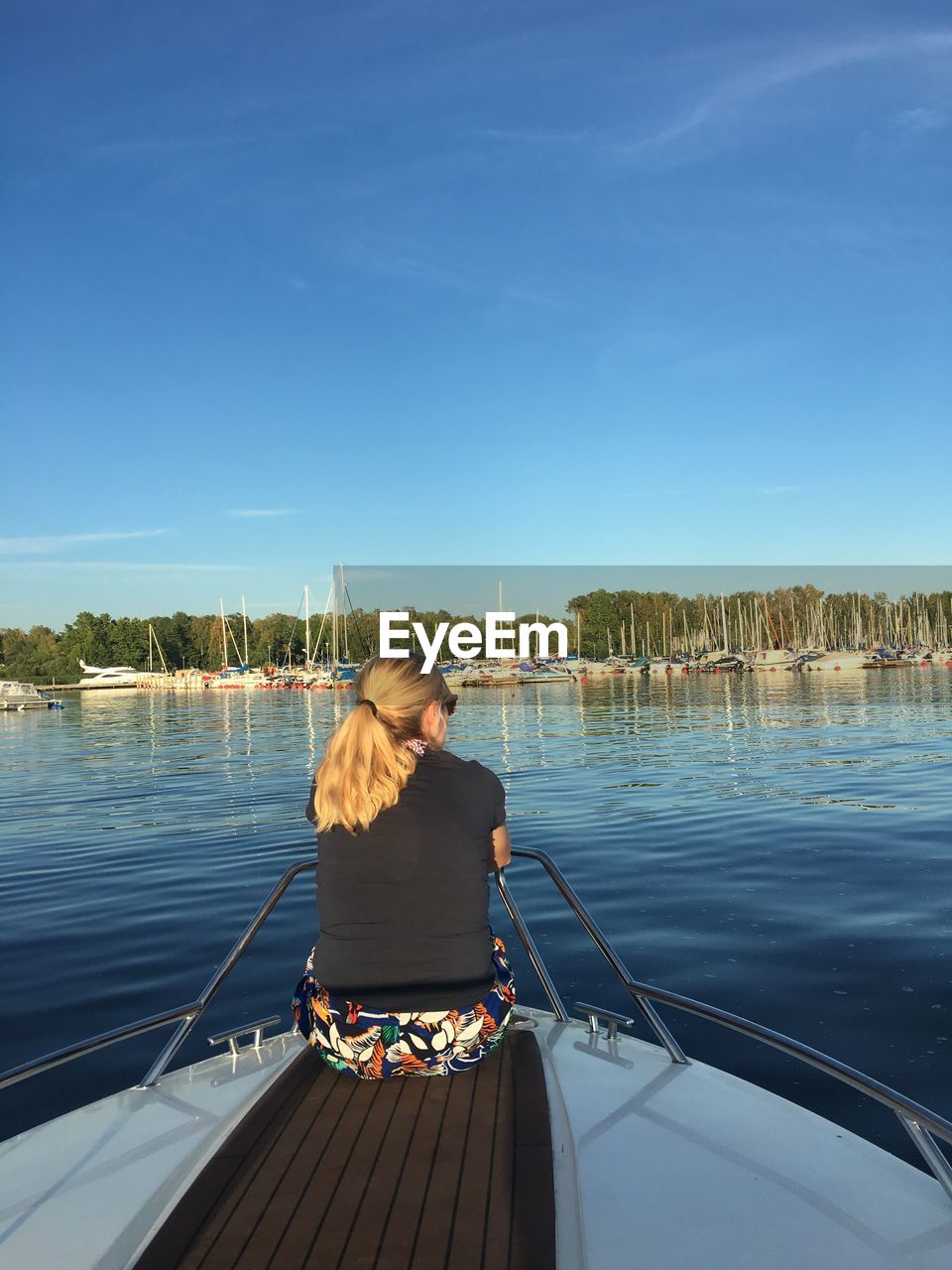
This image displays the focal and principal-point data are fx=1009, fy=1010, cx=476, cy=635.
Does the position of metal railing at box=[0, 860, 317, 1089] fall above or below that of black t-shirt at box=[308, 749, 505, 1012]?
below

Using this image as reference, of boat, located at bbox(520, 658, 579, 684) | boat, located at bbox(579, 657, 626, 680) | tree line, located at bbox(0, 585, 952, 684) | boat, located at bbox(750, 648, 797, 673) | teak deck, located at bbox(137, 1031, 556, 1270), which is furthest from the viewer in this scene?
tree line, located at bbox(0, 585, 952, 684)

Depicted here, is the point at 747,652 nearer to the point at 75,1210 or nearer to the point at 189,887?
the point at 189,887

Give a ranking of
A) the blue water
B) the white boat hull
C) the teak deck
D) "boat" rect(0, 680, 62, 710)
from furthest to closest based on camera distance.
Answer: "boat" rect(0, 680, 62, 710)
the blue water
the white boat hull
the teak deck

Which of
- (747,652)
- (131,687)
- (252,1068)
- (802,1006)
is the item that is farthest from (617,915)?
(131,687)

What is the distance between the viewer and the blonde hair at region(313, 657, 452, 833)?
343 centimetres

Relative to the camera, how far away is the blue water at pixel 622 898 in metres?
6.42

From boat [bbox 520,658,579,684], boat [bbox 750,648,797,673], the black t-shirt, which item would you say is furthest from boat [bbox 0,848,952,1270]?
boat [bbox 750,648,797,673]

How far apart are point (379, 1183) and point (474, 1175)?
282 mm

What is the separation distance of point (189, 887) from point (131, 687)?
482 feet

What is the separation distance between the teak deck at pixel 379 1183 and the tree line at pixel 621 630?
125548mm

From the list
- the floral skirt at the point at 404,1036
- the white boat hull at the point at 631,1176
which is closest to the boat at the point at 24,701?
the white boat hull at the point at 631,1176

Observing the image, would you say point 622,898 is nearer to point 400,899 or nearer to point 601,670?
point 400,899

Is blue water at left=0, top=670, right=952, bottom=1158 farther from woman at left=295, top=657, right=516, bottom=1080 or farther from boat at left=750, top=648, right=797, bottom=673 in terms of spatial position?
boat at left=750, top=648, right=797, bottom=673

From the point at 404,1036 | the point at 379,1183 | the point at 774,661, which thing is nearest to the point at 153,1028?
the point at 404,1036
